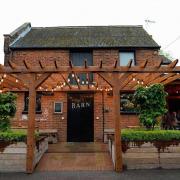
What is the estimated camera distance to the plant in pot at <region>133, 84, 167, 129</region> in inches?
346

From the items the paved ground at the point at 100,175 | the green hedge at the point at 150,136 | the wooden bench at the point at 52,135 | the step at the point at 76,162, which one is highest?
the green hedge at the point at 150,136

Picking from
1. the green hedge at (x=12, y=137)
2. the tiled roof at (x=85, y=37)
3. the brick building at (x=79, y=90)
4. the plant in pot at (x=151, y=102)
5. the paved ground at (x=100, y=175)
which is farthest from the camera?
the tiled roof at (x=85, y=37)

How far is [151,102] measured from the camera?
28.9 feet

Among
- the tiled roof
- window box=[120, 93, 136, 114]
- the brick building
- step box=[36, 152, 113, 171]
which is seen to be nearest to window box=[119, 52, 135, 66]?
the brick building

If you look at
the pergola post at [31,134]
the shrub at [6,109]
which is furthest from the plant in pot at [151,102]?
the shrub at [6,109]

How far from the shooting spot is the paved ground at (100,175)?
23.3 feet

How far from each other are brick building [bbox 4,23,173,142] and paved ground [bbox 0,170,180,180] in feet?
18.9

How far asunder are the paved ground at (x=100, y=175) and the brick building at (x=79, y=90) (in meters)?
5.76

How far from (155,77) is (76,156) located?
4.34 metres

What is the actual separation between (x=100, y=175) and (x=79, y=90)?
264 inches

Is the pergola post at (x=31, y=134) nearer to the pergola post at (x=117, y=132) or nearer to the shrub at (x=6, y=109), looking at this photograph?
the shrub at (x=6, y=109)

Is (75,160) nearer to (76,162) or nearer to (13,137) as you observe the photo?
(76,162)

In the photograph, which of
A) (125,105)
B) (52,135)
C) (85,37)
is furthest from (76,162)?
(85,37)

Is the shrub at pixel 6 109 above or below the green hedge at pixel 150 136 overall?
above
